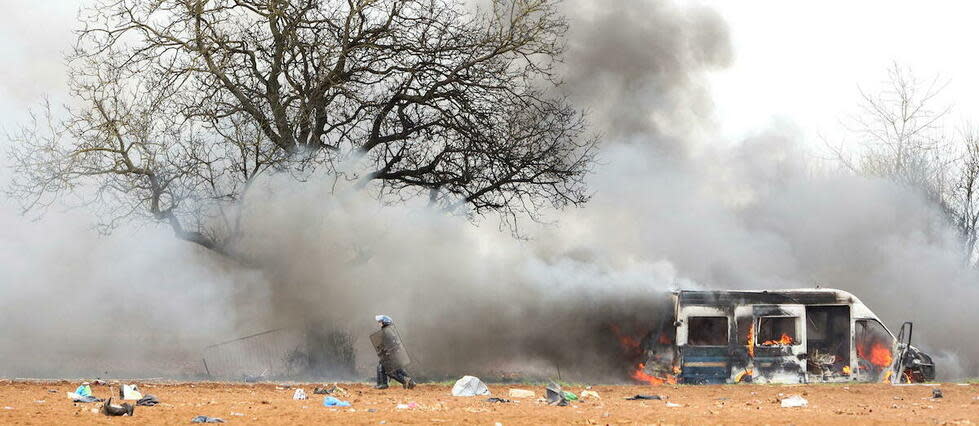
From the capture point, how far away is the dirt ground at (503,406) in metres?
15.4

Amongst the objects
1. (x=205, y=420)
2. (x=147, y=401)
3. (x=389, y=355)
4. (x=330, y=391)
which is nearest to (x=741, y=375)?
(x=389, y=355)

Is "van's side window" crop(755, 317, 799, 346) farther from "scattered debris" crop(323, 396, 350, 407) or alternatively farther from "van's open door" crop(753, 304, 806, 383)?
"scattered debris" crop(323, 396, 350, 407)

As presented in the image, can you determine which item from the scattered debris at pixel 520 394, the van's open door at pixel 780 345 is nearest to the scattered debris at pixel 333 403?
the scattered debris at pixel 520 394

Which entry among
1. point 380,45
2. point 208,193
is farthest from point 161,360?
point 380,45

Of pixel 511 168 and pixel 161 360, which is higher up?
pixel 511 168

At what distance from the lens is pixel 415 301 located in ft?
90.9

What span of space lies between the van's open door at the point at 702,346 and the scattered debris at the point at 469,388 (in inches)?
166

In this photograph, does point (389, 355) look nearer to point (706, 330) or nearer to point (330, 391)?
point (330, 391)

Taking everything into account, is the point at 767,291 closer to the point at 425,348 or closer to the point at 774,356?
the point at 774,356

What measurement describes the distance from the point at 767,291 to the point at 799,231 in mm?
15115

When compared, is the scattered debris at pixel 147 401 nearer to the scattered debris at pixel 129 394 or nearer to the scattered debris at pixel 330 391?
the scattered debris at pixel 129 394

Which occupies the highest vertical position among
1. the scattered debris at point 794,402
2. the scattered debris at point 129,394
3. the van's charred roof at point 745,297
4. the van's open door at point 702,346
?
the van's charred roof at point 745,297

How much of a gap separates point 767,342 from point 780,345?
265 mm

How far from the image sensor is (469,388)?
20.7m
